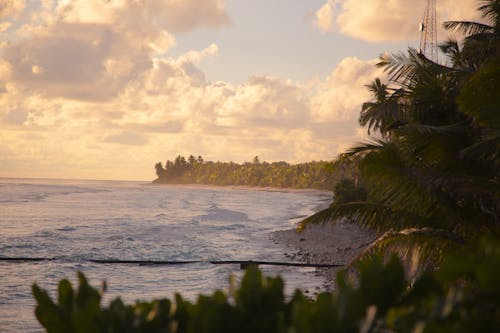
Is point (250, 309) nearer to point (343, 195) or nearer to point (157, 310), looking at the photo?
point (157, 310)

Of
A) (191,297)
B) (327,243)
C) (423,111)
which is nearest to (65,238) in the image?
(327,243)

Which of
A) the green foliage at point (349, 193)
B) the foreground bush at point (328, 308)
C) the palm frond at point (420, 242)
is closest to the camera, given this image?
the foreground bush at point (328, 308)

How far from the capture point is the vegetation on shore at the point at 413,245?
1738 millimetres

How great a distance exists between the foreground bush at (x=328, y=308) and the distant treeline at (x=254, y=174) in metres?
109

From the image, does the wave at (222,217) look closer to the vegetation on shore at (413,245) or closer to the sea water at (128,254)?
the sea water at (128,254)

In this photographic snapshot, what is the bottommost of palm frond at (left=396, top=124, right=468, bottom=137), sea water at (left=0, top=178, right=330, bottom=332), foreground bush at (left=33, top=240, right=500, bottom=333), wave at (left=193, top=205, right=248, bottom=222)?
wave at (left=193, top=205, right=248, bottom=222)

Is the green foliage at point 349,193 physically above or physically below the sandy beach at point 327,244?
above

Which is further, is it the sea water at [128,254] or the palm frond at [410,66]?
the sea water at [128,254]

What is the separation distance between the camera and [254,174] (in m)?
161

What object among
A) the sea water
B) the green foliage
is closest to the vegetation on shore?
the sea water

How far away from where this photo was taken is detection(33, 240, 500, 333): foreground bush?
1.69 metres

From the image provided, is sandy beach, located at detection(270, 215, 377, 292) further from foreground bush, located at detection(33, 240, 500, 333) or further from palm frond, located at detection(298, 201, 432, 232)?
foreground bush, located at detection(33, 240, 500, 333)

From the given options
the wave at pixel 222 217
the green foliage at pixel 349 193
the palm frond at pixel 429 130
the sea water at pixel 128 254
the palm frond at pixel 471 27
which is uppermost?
the palm frond at pixel 471 27

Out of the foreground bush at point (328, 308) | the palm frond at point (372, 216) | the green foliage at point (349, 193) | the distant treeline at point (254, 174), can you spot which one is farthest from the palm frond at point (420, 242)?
the distant treeline at point (254, 174)
